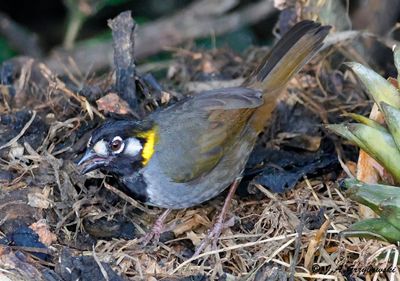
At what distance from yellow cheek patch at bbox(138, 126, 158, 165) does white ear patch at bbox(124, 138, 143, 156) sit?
0.10 feet

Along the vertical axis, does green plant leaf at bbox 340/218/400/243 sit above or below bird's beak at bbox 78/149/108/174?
below

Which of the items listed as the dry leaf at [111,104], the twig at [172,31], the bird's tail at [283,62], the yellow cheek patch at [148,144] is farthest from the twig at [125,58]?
the twig at [172,31]

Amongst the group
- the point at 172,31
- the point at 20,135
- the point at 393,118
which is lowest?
the point at 172,31

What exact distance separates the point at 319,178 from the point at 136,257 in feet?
3.41

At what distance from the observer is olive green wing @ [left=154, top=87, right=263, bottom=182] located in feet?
13.5

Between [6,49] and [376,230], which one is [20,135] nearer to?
[376,230]

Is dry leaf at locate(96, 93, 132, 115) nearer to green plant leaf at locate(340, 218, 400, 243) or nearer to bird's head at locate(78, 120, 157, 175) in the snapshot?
bird's head at locate(78, 120, 157, 175)

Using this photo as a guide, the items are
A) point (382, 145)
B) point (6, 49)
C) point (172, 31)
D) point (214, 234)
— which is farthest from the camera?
point (6, 49)

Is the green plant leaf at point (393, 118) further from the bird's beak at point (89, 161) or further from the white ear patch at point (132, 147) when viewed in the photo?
the bird's beak at point (89, 161)

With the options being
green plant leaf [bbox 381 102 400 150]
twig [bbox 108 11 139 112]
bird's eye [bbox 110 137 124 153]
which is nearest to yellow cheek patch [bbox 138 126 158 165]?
bird's eye [bbox 110 137 124 153]

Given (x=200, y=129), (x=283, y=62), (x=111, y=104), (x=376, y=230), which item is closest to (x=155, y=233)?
(x=200, y=129)

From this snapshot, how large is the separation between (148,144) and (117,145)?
0.64 feet

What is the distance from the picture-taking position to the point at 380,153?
360 centimetres

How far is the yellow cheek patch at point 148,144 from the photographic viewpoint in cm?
414
